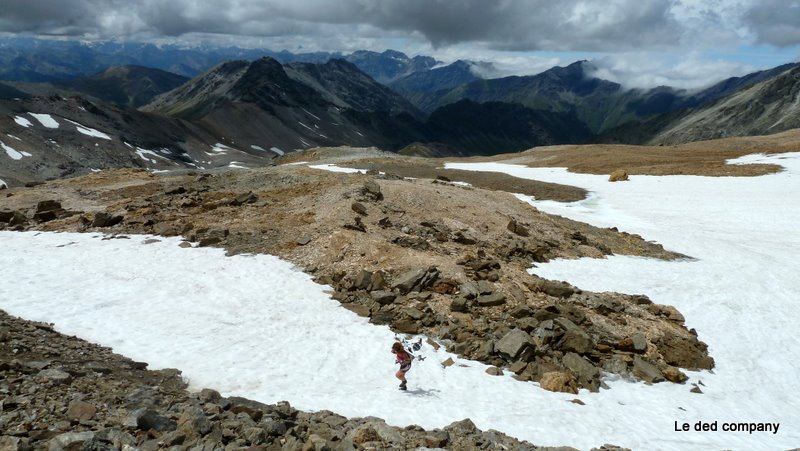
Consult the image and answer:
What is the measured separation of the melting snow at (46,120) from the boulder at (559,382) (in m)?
167

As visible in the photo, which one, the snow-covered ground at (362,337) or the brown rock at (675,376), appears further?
the brown rock at (675,376)

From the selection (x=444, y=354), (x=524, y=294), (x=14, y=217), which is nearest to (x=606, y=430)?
(x=444, y=354)

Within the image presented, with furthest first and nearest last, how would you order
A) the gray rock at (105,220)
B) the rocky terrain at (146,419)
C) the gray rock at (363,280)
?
the gray rock at (105,220)
the gray rock at (363,280)
the rocky terrain at (146,419)

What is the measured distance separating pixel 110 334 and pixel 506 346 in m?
13.0

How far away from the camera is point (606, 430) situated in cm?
1299

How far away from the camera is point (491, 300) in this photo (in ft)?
63.7

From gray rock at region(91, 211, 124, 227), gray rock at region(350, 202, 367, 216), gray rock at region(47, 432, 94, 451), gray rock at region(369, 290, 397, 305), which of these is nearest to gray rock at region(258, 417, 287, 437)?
gray rock at region(47, 432, 94, 451)

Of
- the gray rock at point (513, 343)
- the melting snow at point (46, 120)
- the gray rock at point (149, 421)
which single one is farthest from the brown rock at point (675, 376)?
the melting snow at point (46, 120)

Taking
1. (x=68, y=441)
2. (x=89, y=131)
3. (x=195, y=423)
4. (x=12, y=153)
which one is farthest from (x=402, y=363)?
(x=89, y=131)

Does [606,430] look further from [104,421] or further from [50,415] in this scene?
[50,415]

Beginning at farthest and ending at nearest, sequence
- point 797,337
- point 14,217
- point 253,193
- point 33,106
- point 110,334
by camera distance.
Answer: point 33,106 → point 253,193 → point 14,217 → point 797,337 → point 110,334

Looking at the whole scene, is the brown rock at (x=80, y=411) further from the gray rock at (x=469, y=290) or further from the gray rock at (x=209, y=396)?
the gray rock at (x=469, y=290)

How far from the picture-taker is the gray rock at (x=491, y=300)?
19.4 metres

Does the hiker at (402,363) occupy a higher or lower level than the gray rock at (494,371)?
higher
